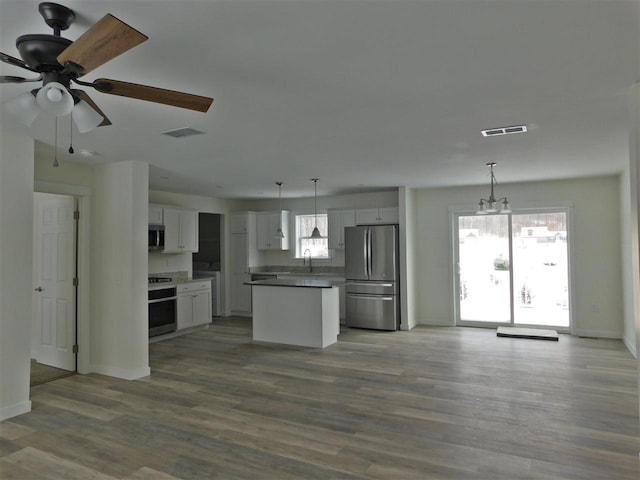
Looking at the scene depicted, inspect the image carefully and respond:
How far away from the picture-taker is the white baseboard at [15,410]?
11.7 ft

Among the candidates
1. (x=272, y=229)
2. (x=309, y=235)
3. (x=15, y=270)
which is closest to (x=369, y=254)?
(x=309, y=235)

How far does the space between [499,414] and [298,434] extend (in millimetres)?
1764

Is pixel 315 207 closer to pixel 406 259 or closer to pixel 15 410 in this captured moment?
pixel 406 259

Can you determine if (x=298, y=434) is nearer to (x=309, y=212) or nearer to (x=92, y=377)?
(x=92, y=377)

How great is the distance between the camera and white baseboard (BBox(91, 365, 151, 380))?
4.67 metres

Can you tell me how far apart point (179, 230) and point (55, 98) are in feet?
18.9

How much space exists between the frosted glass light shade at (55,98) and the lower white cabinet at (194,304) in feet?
17.4

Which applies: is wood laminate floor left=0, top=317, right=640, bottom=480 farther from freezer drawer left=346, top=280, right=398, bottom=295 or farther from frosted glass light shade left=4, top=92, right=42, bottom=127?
frosted glass light shade left=4, top=92, right=42, bottom=127

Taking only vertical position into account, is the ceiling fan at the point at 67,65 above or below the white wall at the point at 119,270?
above

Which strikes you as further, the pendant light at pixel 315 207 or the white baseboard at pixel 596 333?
the pendant light at pixel 315 207

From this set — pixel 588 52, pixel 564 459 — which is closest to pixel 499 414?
pixel 564 459

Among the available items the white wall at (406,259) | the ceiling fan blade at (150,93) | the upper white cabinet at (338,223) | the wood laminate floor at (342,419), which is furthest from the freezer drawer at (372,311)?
the ceiling fan blade at (150,93)

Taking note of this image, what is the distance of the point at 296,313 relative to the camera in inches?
243

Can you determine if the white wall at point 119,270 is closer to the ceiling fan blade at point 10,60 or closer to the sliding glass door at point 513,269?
the ceiling fan blade at point 10,60
